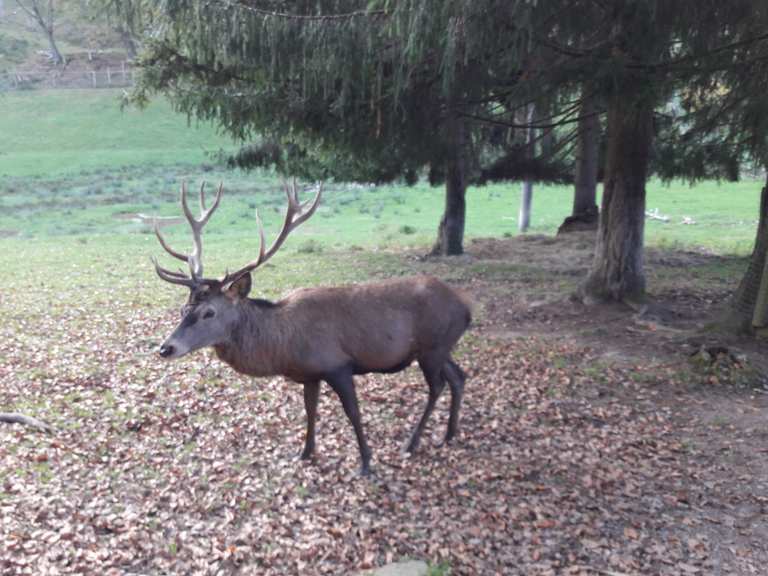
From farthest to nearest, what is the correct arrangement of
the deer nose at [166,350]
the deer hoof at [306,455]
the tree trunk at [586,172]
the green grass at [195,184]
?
the green grass at [195,184], the tree trunk at [586,172], the deer hoof at [306,455], the deer nose at [166,350]

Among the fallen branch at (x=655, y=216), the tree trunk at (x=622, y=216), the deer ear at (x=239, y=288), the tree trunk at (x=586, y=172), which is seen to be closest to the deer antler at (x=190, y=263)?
the deer ear at (x=239, y=288)

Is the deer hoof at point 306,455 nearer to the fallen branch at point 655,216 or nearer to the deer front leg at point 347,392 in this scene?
the deer front leg at point 347,392

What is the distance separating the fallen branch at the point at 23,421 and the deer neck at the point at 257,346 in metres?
1.78

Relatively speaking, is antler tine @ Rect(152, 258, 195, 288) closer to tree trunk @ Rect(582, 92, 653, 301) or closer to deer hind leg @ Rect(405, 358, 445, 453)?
deer hind leg @ Rect(405, 358, 445, 453)

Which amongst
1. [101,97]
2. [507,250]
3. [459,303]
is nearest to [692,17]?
[459,303]

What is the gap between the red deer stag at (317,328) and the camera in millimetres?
5609

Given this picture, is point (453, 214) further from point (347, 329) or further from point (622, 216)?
point (347, 329)

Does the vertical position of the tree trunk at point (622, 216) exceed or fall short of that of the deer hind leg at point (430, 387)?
it exceeds it

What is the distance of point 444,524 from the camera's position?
5336 millimetres

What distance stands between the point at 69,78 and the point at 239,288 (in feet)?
185

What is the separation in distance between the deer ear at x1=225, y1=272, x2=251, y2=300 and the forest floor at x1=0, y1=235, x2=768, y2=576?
4.21ft

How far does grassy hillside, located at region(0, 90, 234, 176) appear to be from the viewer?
40812 millimetres

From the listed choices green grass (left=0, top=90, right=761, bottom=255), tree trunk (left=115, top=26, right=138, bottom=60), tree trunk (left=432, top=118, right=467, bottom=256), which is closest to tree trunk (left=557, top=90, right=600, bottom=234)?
green grass (left=0, top=90, right=761, bottom=255)

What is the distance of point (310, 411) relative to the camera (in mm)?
6070
